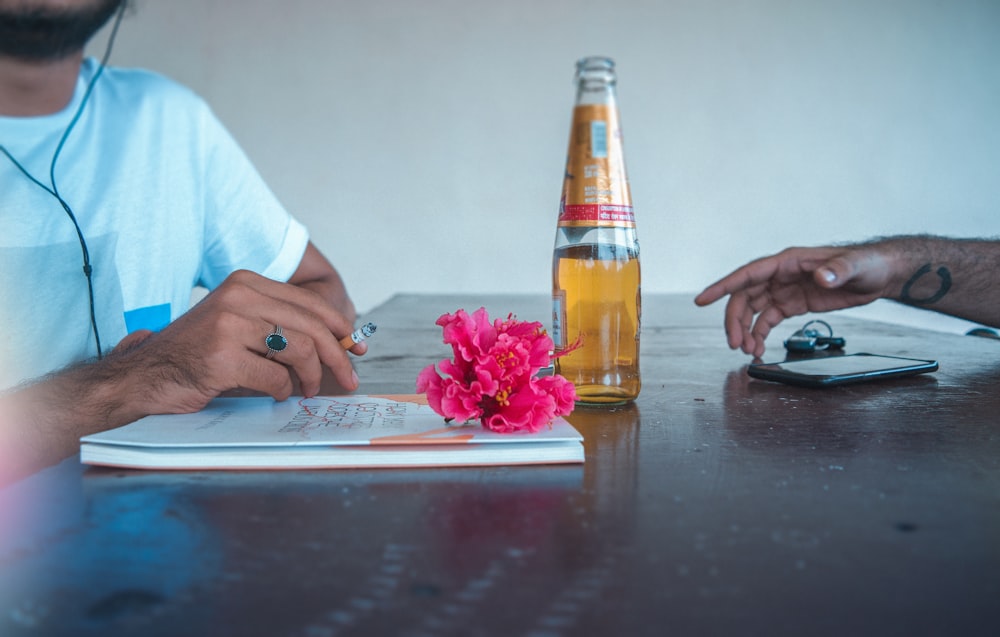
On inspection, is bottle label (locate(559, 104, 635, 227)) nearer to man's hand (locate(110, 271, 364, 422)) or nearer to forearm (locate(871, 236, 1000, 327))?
man's hand (locate(110, 271, 364, 422))

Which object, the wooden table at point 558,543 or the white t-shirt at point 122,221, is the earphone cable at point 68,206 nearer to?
the white t-shirt at point 122,221

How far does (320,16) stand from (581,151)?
11.4 feet

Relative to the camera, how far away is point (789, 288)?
1.11 meters

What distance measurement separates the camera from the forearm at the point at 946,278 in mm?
1092

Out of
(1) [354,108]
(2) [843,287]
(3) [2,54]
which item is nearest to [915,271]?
(2) [843,287]

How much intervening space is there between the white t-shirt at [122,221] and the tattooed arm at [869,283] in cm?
78

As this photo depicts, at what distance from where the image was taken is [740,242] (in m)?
3.83

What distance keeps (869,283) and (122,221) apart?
42.9 inches

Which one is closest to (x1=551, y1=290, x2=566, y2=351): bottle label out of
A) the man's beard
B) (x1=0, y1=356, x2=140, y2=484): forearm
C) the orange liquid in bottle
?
the orange liquid in bottle

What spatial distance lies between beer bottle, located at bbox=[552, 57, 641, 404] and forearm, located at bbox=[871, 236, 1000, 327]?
1.78ft

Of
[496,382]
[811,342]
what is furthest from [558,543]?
[811,342]

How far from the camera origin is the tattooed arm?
105 centimetres

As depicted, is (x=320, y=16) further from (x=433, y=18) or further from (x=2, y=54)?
(x=2, y=54)

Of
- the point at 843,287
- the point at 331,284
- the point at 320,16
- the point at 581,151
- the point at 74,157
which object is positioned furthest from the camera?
the point at 320,16
